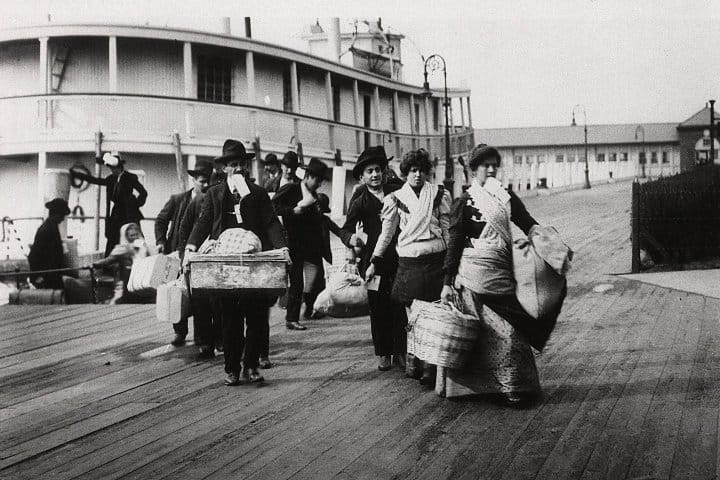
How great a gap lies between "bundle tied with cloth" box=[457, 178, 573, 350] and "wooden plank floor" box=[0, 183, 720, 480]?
623 millimetres

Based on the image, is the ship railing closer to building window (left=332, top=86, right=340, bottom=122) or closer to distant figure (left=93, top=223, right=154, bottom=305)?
distant figure (left=93, top=223, right=154, bottom=305)

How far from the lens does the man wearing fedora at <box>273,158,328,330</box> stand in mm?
8086

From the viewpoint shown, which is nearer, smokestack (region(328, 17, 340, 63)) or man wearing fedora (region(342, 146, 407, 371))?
man wearing fedora (region(342, 146, 407, 371))

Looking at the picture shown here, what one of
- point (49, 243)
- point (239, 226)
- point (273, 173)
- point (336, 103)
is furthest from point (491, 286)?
point (336, 103)

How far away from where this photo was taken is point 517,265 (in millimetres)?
4895

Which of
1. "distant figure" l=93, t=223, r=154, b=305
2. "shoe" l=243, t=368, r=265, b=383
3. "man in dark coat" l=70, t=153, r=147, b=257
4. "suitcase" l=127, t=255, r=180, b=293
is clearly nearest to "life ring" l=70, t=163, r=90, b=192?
"distant figure" l=93, t=223, r=154, b=305

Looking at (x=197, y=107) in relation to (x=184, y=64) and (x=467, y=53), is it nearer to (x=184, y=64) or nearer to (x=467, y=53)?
(x=184, y=64)

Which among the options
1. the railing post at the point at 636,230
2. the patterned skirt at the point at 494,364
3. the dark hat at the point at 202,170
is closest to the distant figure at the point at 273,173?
the dark hat at the point at 202,170

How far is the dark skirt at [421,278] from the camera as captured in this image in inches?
219

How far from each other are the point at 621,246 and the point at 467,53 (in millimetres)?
6956

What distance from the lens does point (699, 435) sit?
413 centimetres

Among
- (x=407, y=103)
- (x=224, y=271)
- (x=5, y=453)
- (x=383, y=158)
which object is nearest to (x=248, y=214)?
A: (x=224, y=271)

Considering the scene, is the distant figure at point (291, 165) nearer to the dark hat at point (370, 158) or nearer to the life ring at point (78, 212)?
the dark hat at point (370, 158)

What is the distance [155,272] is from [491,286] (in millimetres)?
3492
